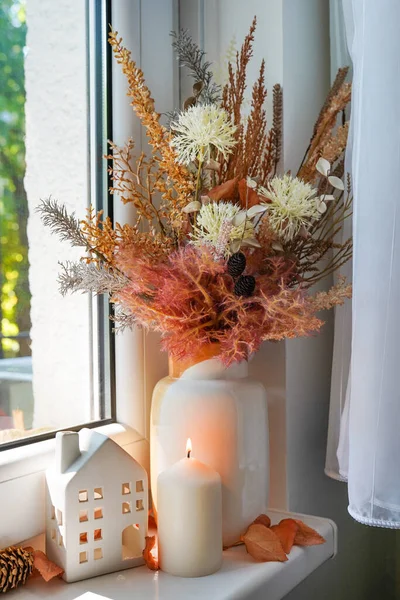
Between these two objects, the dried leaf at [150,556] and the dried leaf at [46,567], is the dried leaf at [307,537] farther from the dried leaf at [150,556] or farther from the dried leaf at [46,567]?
the dried leaf at [46,567]

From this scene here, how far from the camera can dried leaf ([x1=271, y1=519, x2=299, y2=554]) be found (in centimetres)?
86

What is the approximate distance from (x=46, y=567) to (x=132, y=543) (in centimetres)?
13

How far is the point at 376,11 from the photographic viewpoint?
848 mm

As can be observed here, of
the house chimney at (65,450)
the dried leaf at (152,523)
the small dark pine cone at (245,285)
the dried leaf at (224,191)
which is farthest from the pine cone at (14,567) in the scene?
the dried leaf at (224,191)

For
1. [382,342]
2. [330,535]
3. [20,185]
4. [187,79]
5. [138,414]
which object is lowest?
[330,535]

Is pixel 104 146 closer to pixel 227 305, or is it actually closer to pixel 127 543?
pixel 227 305

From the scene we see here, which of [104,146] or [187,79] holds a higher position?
[187,79]

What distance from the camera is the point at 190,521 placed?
786 millimetres

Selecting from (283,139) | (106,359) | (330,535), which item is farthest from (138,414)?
(283,139)

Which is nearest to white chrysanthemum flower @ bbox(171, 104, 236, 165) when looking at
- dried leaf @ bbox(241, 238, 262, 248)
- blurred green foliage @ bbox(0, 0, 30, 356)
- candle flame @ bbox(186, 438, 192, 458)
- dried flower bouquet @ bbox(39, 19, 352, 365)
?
dried flower bouquet @ bbox(39, 19, 352, 365)

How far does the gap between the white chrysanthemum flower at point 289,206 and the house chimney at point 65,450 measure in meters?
0.39

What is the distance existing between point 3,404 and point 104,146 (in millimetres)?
450

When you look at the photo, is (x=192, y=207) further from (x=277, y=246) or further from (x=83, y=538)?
(x=83, y=538)

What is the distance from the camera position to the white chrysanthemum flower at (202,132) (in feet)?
2.80
